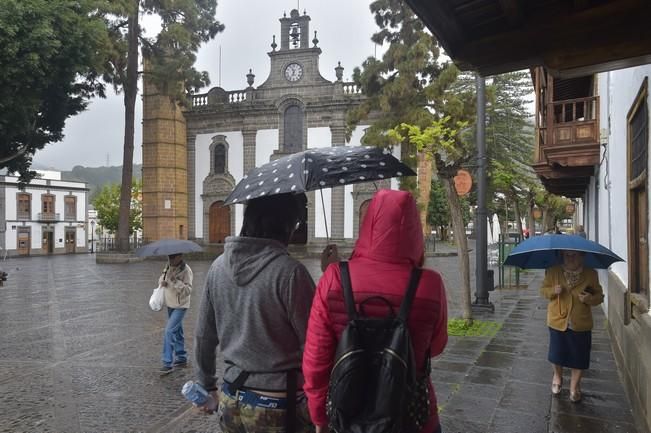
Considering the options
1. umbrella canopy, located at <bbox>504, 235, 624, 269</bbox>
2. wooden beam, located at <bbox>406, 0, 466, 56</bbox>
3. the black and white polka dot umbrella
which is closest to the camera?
the black and white polka dot umbrella

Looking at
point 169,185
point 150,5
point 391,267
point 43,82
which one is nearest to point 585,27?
point 391,267

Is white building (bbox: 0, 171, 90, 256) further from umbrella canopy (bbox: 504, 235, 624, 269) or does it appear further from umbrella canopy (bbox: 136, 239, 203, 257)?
umbrella canopy (bbox: 504, 235, 624, 269)

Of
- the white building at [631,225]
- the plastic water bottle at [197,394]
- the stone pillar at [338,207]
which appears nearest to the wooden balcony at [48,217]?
the stone pillar at [338,207]

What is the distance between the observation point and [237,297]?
2293mm

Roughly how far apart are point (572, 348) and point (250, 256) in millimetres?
3746

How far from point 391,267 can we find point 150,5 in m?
31.5

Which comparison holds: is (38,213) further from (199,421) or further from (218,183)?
(199,421)

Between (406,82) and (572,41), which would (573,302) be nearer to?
(572,41)

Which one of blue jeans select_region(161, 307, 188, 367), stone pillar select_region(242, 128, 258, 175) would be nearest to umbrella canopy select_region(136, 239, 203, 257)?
blue jeans select_region(161, 307, 188, 367)

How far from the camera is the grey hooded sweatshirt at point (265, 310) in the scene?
2.21 meters

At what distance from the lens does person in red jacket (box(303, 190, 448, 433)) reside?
6.37ft

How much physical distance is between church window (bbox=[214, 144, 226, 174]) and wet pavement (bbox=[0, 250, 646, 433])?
2522cm

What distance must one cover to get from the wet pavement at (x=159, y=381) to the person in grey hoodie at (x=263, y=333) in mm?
2503

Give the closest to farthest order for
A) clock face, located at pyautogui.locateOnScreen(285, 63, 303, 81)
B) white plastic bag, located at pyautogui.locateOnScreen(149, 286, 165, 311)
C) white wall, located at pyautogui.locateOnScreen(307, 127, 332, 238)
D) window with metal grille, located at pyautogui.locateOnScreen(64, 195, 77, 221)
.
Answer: white plastic bag, located at pyautogui.locateOnScreen(149, 286, 165, 311) < white wall, located at pyautogui.locateOnScreen(307, 127, 332, 238) < clock face, located at pyautogui.locateOnScreen(285, 63, 303, 81) < window with metal grille, located at pyautogui.locateOnScreen(64, 195, 77, 221)
